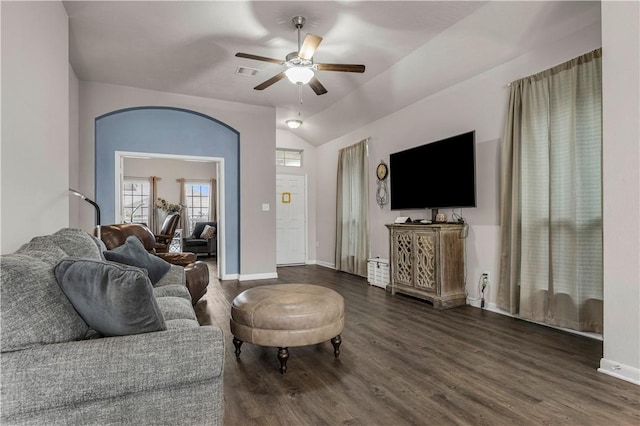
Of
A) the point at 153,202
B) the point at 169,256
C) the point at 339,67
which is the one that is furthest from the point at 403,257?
the point at 153,202

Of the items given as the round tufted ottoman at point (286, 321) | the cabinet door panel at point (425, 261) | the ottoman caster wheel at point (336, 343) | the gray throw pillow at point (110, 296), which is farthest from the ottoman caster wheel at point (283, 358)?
the cabinet door panel at point (425, 261)

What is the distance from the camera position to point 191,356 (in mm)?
1297

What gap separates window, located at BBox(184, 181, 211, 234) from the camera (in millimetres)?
10094

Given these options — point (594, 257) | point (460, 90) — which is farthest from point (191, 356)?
point (460, 90)

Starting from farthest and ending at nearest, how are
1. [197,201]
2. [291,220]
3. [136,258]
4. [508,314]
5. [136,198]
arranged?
1. [197,201]
2. [136,198]
3. [291,220]
4. [508,314]
5. [136,258]

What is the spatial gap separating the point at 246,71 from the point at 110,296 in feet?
12.8

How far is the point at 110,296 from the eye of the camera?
129 centimetres

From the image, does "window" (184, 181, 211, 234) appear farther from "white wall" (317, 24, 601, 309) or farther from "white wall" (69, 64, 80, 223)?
"white wall" (317, 24, 601, 309)

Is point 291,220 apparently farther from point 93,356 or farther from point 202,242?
point 93,356

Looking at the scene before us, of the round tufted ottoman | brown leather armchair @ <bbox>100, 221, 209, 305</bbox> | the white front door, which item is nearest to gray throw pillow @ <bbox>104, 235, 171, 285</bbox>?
brown leather armchair @ <bbox>100, 221, 209, 305</bbox>

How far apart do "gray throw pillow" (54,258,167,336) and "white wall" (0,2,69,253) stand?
2.98 feet

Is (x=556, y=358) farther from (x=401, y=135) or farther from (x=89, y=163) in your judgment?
(x=89, y=163)

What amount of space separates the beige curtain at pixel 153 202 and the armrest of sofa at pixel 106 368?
29.9ft

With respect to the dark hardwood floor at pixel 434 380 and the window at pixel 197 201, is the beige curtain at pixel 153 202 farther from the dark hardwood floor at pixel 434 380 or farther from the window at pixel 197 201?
the dark hardwood floor at pixel 434 380
